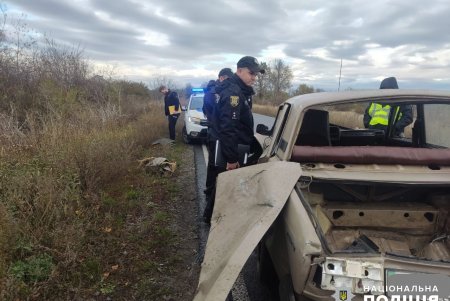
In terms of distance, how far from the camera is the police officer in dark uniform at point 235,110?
4680mm

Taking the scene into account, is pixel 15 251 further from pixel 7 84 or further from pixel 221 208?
pixel 7 84

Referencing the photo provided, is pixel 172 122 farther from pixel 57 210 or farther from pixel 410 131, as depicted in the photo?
pixel 410 131

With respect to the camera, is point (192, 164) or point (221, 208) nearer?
point (221, 208)

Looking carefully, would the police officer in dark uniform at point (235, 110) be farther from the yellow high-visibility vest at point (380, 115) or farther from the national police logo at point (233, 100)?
the yellow high-visibility vest at point (380, 115)

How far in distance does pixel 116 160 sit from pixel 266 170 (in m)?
4.30

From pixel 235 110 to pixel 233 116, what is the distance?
0.25 feet

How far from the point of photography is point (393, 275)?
6.34 feet

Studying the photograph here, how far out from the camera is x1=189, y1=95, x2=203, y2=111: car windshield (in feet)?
42.9

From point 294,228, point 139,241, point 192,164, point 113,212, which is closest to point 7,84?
point 192,164

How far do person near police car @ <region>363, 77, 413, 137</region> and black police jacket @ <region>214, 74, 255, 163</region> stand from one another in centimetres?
166

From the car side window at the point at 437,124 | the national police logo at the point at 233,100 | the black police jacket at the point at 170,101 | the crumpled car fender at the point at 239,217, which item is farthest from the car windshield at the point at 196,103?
the crumpled car fender at the point at 239,217

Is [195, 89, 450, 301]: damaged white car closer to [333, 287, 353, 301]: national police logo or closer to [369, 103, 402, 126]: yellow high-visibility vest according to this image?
[333, 287, 353, 301]: national police logo

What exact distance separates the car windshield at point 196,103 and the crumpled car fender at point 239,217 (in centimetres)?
993

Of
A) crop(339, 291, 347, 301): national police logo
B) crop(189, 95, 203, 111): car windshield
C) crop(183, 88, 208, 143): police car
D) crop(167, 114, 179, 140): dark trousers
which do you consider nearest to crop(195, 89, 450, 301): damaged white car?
crop(339, 291, 347, 301): national police logo
